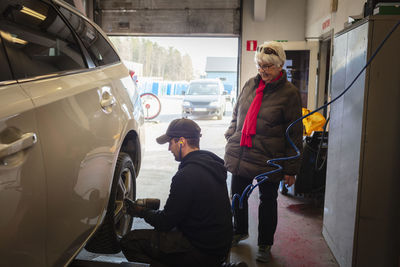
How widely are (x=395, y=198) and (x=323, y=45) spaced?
16.1ft

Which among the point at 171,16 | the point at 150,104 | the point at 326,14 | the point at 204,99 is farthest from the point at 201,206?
the point at 204,99

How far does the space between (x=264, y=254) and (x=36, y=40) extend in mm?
2150

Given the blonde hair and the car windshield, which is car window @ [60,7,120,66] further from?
the car windshield

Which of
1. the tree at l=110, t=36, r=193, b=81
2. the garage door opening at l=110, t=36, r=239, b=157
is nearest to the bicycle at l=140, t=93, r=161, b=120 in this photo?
the garage door opening at l=110, t=36, r=239, b=157

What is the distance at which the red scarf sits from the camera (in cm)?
262

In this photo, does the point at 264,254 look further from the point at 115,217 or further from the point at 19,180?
the point at 19,180

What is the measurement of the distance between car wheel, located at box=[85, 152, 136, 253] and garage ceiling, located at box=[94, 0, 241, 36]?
6.27 meters

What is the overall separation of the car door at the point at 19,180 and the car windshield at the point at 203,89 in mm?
12678

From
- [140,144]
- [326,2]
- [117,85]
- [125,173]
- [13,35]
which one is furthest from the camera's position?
[326,2]

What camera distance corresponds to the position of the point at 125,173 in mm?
2490

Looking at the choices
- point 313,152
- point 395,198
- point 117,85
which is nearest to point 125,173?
point 117,85

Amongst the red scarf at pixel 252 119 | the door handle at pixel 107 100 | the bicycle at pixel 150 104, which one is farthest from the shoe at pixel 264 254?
the bicycle at pixel 150 104

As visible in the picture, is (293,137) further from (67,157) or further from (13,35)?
(13,35)

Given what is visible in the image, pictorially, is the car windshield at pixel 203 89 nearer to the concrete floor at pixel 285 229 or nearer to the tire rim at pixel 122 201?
the concrete floor at pixel 285 229
